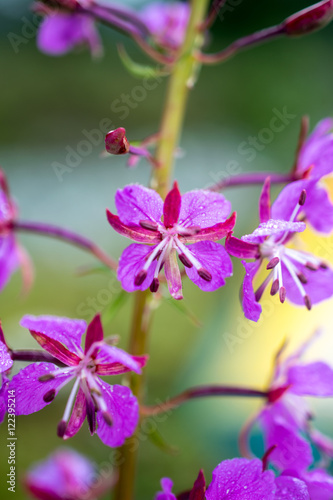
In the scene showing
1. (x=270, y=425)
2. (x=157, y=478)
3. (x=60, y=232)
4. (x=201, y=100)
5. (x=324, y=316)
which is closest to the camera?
(x=270, y=425)

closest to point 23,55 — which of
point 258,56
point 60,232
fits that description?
point 258,56

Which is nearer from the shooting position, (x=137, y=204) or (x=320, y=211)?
(x=137, y=204)

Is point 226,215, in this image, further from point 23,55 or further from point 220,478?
point 23,55

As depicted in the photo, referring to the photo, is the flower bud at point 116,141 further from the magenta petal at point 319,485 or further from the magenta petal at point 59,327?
the magenta petal at point 319,485

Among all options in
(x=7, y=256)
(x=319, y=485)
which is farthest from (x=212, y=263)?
(x=7, y=256)

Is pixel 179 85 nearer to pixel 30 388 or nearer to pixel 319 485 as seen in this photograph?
pixel 30 388

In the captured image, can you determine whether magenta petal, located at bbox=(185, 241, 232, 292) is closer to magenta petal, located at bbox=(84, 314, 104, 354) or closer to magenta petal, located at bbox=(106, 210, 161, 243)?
magenta petal, located at bbox=(106, 210, 161, 243)
